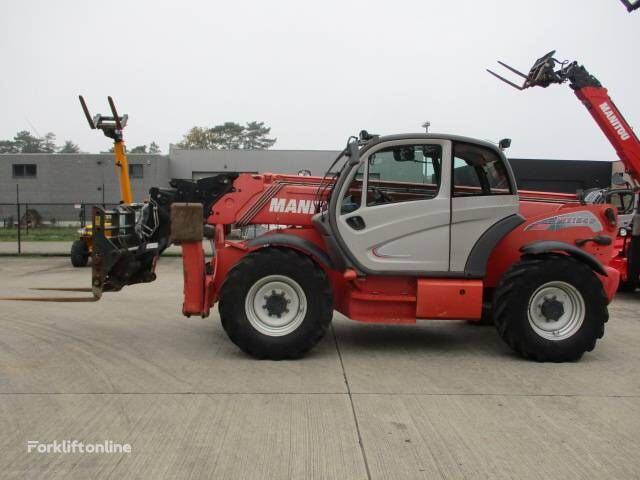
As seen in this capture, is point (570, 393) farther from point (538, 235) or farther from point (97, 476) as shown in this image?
point (97, 476)

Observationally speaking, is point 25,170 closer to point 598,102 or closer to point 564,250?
point 598,102

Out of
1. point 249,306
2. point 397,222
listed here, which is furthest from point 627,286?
point 249,306

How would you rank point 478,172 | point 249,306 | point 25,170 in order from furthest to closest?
point 25,170 < point 478,172 < point 249,306

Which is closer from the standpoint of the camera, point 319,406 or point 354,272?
point 319,406

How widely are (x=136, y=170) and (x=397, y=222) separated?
123 ft

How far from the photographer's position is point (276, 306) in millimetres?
6230

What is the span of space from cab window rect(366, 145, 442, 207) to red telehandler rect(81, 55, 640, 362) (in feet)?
0.04

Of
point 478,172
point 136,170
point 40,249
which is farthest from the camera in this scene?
point 136,170

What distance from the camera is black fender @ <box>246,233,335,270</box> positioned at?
628 cm

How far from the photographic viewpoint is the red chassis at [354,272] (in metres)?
6.30

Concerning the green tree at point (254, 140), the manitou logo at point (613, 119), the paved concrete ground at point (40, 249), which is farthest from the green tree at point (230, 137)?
the manitou logo at point (613, 119)

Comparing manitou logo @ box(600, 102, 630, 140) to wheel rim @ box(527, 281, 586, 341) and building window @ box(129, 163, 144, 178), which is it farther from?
building window @ box(129, 163, 144, 178)

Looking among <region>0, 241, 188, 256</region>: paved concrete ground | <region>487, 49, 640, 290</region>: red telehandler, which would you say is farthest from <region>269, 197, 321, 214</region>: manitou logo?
<region>0, 241, 188, 256</region>: paved concrete ground

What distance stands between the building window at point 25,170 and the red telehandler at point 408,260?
39.2m
